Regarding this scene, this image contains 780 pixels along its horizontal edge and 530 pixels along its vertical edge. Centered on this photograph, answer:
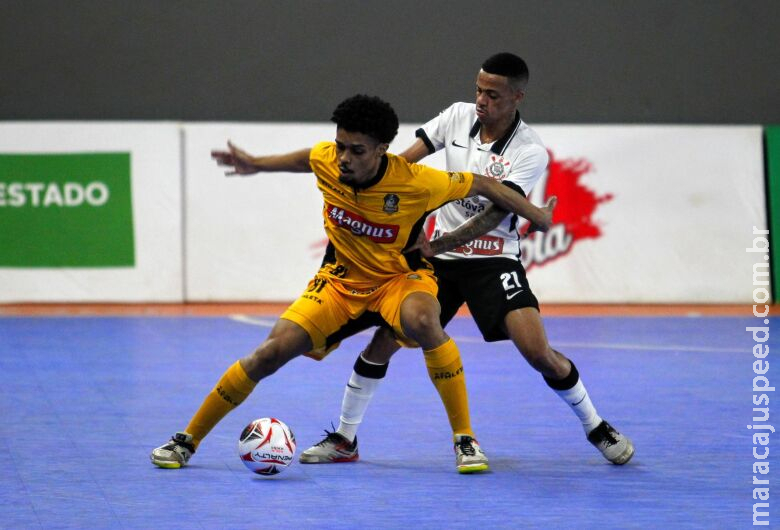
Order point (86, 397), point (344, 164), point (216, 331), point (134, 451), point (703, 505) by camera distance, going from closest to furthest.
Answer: point (703, 505) < point (344, 164) < point (134, 451) < point (86, 397) < point (216, 331)

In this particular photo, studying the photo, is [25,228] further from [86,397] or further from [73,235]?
[86,397]

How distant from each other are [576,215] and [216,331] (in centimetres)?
430

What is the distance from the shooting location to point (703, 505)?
16.6 feet

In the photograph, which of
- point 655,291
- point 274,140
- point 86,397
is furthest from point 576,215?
point 86,397

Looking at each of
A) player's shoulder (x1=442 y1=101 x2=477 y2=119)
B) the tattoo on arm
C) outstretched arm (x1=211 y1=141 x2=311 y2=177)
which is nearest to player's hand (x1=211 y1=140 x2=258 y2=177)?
outstretched arm (x1=211 y1=141 x2=311 y2=177)

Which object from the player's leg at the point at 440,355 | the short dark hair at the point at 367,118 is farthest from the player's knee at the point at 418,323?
the short dark hair at the point at 367,118

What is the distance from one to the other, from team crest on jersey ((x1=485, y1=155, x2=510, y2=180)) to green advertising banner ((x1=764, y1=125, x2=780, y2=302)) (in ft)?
24.9

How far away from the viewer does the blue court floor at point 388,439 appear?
16.2ft

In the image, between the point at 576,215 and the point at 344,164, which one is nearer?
the point at 344,164

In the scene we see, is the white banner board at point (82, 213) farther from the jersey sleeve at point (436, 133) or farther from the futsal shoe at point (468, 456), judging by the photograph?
the futsal shoe at point (468, 456)

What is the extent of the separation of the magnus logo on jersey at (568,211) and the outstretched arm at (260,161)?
7263mm

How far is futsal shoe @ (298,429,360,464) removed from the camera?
5922 mm

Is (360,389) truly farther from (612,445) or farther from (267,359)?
(612,445)

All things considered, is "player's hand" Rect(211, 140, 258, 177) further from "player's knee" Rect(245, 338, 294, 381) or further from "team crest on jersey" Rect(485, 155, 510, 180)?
"team crest on jersey" Rect(485, 155, 510, 180)
